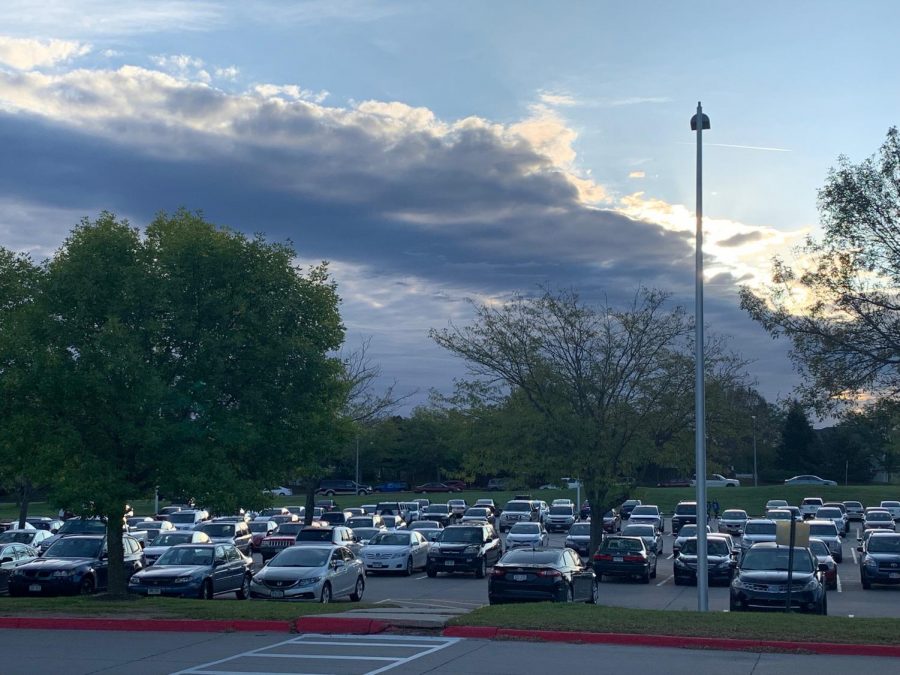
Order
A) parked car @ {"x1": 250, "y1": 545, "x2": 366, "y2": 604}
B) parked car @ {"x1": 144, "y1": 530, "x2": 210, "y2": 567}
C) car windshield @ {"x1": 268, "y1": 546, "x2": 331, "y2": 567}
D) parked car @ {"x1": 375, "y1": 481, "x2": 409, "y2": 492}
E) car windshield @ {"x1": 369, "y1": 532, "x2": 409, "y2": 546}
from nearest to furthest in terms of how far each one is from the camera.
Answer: parked car @ {"x1": 250, "y1": 545, "x2": 366, "y2": 604}, car windshield @ {"x1": 268, "y1": 546, "x2": 331, "y2": 567}, parked car @ {"x1": 144, "y1": 530, "x2": 210, "y2": 567}, car windshield @ {"x1": 369, "y1": 532, "x2": 409, "y2": 546}, parked car @ {"x1": 375, "y1": 481, "x2": 409, "y2": 492}

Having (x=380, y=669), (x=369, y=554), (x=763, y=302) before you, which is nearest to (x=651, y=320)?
(x=763, y=302)

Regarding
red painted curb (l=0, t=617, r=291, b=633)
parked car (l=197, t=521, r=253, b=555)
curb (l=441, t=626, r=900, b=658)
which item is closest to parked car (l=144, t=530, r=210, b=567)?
parked car (l=197, t=521, r=253, b=555)

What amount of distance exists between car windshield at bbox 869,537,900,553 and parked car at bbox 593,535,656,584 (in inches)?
263

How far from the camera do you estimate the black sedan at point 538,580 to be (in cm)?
2197

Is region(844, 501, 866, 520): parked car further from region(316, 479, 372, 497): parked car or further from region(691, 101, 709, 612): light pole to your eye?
region(691, 101, 709, 612): light pole

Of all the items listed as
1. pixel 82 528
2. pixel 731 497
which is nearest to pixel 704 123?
pixel 82 528

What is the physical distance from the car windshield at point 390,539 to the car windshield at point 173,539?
625 cm

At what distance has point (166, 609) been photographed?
1927 centimetres

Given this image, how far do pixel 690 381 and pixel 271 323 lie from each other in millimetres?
15749

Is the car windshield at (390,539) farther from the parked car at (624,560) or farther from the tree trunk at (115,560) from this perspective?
the tree trunk at (115,560)

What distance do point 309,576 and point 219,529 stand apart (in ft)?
66.9

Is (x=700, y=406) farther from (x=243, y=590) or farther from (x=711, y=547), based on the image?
(x=243, y=590)

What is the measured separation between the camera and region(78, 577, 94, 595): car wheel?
24.9m

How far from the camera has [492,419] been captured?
33.2 meters
